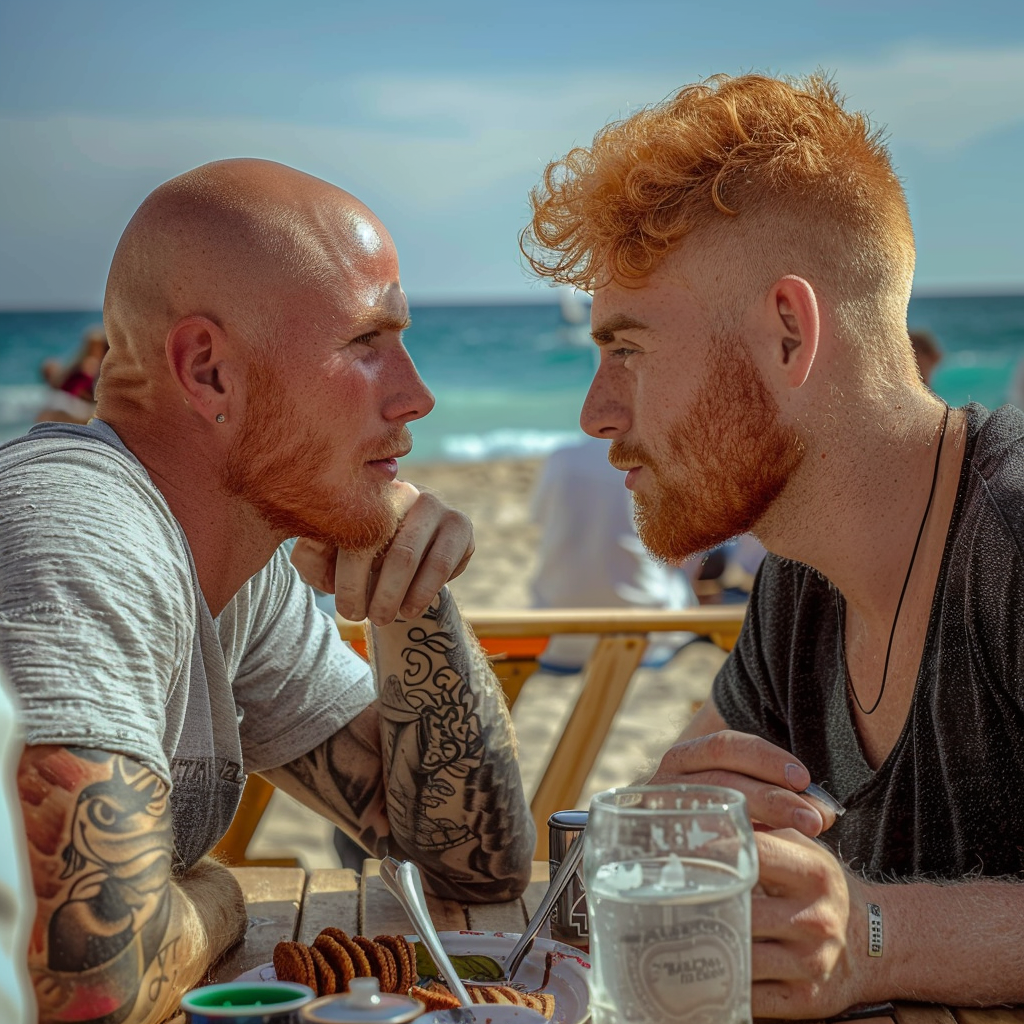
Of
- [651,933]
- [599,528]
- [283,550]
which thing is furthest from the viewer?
[599,528]

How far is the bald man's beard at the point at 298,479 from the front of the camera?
2.27 m

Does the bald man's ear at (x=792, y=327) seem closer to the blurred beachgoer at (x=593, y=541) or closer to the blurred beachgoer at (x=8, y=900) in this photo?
the blurred beachgoer at (x=8, y=900)

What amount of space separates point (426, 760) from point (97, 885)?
1.13 meters

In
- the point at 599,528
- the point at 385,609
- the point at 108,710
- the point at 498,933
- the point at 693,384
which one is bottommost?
the point at 599,528

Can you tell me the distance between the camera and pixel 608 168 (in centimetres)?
240

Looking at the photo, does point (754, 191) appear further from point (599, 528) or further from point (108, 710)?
point (599, 528)

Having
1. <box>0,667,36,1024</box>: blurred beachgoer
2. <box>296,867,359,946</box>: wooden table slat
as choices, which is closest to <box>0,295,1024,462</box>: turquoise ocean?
<box>296,867,359,946</box>: wooden table slat

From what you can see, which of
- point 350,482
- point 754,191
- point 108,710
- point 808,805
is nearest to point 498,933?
point 808,805

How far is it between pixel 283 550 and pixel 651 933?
1759 millimetres

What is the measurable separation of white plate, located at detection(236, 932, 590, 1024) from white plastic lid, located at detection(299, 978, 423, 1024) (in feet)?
1.58

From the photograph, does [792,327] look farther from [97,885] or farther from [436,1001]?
[97,885]

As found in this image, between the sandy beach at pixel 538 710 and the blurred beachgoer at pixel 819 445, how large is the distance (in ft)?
1.68

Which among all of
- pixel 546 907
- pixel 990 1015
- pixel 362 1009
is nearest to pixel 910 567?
pixel 990 1015

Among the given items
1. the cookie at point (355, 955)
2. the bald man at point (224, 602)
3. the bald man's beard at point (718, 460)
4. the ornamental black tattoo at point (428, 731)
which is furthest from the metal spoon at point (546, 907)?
the bald man's beard at point (718, 460)
